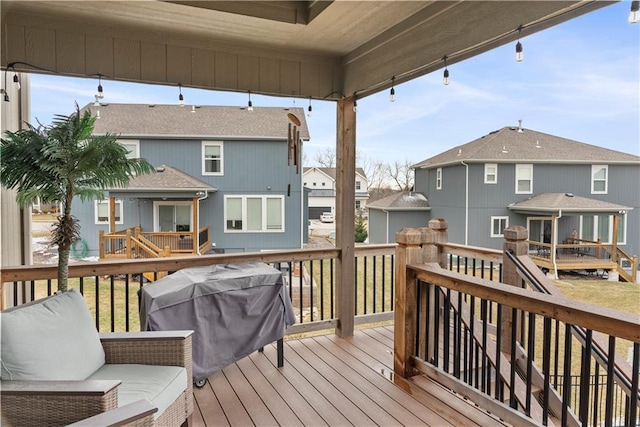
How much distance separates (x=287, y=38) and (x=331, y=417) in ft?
9.66

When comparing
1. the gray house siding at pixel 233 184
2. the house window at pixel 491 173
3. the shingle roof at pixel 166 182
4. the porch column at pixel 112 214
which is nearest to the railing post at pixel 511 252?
the house window at pixel 491 173

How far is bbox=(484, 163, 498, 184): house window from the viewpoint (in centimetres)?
466

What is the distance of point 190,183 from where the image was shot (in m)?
5.88

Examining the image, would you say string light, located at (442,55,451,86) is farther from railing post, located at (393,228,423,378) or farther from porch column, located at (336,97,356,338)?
porch column, located at (336,97,356,338)

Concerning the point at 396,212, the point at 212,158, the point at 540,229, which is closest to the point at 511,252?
the point at 540,229

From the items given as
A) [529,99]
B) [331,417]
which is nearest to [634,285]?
[529,99]

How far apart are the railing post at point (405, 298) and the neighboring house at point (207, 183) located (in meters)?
2.99

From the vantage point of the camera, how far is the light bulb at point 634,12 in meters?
1.63

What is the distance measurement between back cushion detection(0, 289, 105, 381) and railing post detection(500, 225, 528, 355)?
283 centimetres

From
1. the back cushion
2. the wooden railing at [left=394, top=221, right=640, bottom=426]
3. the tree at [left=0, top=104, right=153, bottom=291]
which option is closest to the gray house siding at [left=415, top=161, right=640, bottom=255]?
the wooden railing at [left=394, top=221, right=640, bottom=426]

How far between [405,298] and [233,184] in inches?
161

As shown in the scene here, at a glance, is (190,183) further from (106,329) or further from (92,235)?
(106,329)

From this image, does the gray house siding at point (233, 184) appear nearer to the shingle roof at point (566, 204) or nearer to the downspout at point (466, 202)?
the downspout at point (466, 202)

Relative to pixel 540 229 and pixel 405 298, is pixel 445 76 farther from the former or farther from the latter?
pixel 540 229
